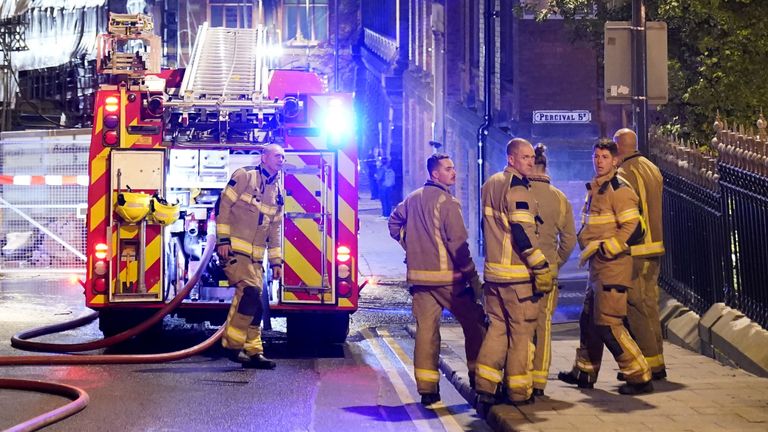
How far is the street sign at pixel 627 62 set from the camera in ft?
38.9

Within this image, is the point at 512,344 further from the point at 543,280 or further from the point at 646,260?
the point at 646,260

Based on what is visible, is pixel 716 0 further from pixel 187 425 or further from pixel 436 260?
pixel 187 425

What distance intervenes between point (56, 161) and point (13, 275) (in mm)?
1753

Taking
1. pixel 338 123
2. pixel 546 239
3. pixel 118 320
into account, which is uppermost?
pixel 338 123

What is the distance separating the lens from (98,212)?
11898mm

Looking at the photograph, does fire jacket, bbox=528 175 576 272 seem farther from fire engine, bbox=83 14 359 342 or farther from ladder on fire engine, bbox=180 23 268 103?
ladder on fire engine, bbox=180 23 268 103

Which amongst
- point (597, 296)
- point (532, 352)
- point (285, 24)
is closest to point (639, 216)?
point (597, 296)

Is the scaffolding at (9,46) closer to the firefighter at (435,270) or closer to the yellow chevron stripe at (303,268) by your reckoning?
the yellow chevron stripe at (303,268)

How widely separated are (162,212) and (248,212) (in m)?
0.99

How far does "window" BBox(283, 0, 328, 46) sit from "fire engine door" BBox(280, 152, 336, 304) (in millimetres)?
37670

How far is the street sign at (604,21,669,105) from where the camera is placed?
467 inches

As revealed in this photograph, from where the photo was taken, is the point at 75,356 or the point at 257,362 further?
the point at 75,356

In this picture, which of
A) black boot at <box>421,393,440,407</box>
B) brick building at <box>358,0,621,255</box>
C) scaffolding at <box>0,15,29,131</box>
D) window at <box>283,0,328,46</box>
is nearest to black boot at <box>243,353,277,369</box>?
black boot at <box>421,393,440,407</box>

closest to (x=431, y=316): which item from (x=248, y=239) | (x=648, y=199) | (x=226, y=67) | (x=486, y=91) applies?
(x=648, y=199)
